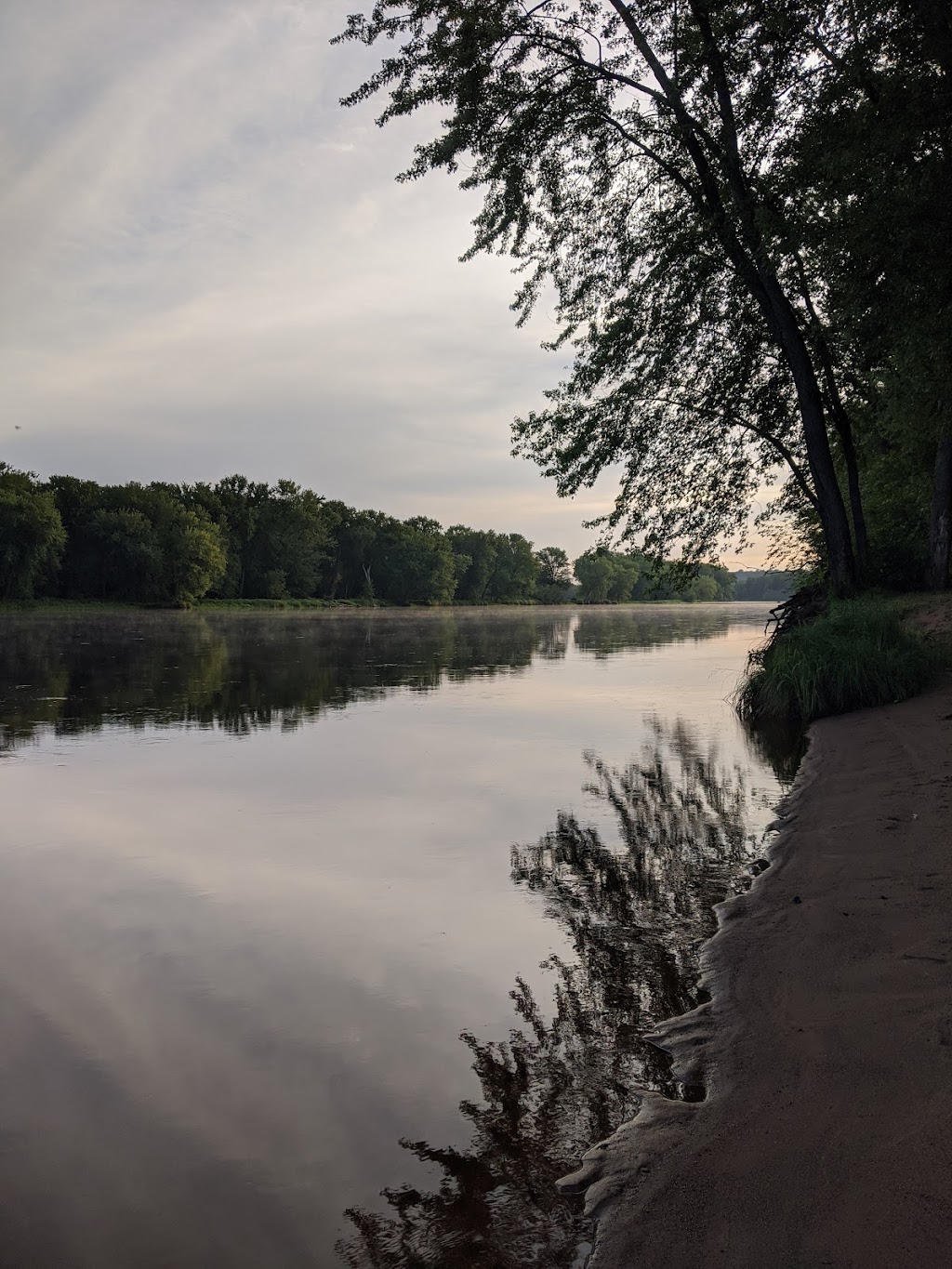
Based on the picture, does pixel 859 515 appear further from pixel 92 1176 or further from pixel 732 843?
pixel 92 1176

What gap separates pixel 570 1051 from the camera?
12.0 feet

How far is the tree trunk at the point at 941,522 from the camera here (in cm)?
1684

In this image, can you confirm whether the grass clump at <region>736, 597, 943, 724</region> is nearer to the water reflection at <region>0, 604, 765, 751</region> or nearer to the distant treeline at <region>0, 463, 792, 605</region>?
the water reflection at <region>0, 604, 765, 751</region>

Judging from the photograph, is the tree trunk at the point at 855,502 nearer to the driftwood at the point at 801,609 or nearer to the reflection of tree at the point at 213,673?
the driftwood at the point at 801,609

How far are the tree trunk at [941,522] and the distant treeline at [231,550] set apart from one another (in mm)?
34039

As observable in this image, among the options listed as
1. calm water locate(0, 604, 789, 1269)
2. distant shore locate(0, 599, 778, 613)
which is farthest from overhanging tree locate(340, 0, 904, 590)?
distant shore locate(0, 599, 778, 613)

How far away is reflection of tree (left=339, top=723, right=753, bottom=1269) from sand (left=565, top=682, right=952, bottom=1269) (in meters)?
0.15

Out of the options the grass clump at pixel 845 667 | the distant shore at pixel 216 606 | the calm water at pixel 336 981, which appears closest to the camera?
the calm water at pixel 336 981

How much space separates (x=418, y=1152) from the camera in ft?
10.00

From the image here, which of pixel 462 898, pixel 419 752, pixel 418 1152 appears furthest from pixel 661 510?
pixel 418 1152

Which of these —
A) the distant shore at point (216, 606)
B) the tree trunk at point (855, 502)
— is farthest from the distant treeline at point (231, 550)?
the tree trunk at point (855, 502)

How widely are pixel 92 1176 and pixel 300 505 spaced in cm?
11190

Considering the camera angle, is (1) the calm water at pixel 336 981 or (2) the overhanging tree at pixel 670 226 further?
(2) the overhanging tree at pixel 670 226

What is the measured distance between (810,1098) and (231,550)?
109 m
